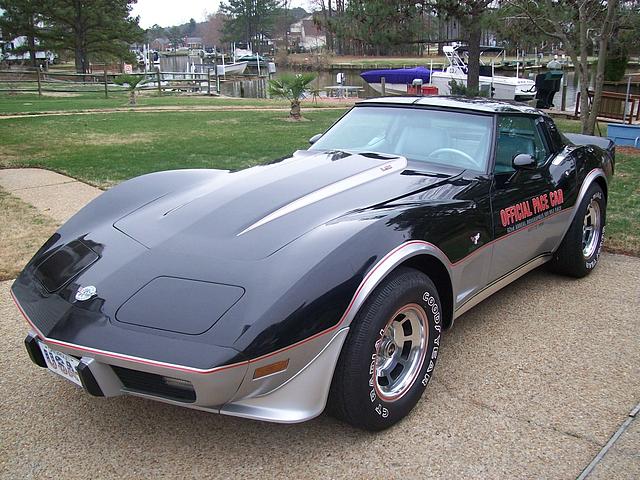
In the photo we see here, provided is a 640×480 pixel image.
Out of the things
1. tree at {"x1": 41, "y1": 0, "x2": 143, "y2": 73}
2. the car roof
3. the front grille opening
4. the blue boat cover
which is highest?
tree at {"x1": 41, "y1": 0, "x2": 143, "y2": 73}

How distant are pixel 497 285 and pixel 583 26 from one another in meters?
8.08

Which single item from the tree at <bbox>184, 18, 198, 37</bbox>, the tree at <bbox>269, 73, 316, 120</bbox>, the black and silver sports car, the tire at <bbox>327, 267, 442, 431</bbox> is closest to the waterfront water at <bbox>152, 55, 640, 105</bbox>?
the tree at <bbox>269, 73, 316, 120</bbox>

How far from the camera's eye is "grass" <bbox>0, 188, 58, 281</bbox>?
4684 mm

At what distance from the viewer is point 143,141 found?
11430 millimetres

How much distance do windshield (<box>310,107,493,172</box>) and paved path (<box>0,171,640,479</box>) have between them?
46.1 inches

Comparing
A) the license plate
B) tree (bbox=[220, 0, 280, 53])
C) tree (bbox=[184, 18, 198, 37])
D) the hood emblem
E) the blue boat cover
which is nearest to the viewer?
the license plate

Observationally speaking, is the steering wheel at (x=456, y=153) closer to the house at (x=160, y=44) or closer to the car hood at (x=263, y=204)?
the car hood at (x=263, y=204)

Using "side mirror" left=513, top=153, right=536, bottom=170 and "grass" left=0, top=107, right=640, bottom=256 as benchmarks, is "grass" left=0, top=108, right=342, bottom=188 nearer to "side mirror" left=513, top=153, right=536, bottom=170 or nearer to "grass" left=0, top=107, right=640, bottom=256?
"grass" left=0, top=107, right=640, bottom=256

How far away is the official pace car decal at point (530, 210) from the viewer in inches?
138

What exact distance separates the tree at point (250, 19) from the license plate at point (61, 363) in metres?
94.4

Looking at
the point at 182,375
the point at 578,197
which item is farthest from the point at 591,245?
the point at 182,375

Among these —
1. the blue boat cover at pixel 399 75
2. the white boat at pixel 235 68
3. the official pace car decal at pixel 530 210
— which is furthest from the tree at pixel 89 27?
the official pace car decal at pixel 530 210

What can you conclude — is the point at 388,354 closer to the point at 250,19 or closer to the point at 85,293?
the point at 85,293

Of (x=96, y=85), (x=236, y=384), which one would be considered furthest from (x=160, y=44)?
(x=236, y=384)
